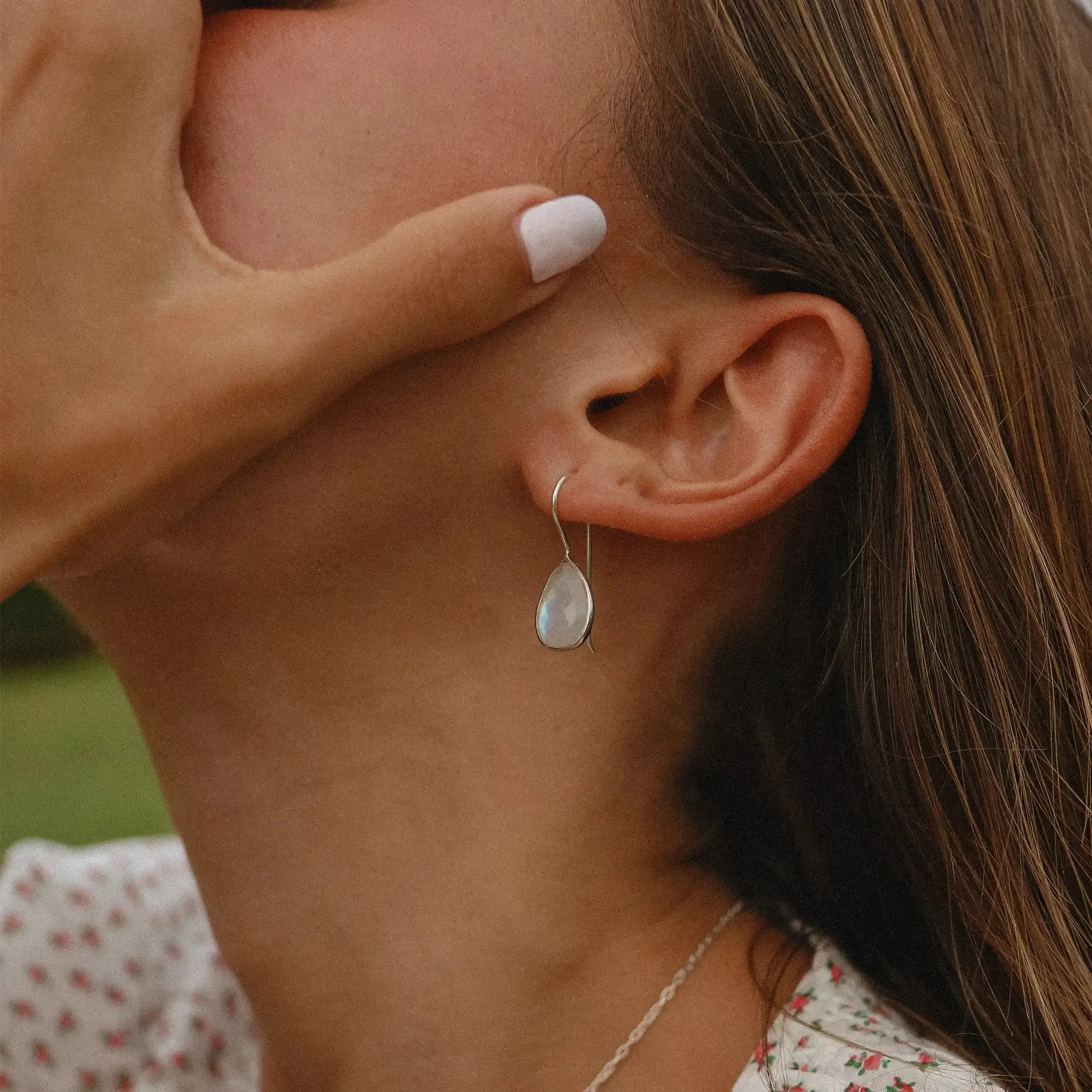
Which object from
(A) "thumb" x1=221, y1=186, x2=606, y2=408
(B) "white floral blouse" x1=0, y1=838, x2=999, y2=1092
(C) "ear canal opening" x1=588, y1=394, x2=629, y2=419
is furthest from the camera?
(B) "white floral blouse" x1=0, y1=838, x2=999, y2=1092

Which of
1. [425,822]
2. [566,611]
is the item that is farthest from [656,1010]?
[566,611]

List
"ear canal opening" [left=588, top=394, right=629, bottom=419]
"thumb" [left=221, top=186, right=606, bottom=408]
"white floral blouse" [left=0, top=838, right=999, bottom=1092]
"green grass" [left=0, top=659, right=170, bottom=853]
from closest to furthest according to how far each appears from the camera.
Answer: "thumb" [left=221, top=186, right=606, bottom=408] → "ear canal opening" [left=588, top=394, right=629, bottom=419] → "white floral blouse" [left=0, top=838, right=999, bottom=1092] → "green grass" [left=0, top=659, right=170, bottom=853]

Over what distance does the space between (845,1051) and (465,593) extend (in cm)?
51

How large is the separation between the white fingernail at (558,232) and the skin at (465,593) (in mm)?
46

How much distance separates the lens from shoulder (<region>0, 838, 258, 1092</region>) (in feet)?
4.65

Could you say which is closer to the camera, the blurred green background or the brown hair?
the brown hair

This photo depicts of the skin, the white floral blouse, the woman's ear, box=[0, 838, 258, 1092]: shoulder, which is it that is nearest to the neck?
the skin

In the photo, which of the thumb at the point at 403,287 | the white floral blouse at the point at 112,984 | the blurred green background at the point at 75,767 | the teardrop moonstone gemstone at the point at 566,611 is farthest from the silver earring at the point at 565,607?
the blurred green background at the point at 75,767

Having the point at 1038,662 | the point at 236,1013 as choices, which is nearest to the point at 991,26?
the point at 1038,662

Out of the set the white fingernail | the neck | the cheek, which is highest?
the cheek

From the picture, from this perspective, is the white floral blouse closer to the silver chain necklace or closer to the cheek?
the silver chain necklace

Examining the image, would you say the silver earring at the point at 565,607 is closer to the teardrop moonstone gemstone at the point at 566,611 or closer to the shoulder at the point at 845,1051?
the teardrop moonstone gemstone at the point at 566,611

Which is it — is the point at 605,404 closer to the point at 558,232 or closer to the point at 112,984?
the point at 558,232

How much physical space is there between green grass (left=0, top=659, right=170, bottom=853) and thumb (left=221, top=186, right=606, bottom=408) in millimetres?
2041
